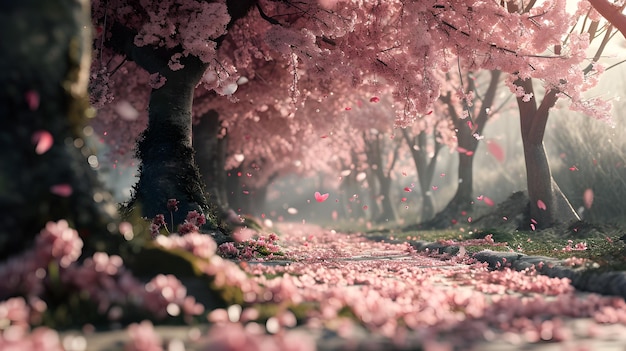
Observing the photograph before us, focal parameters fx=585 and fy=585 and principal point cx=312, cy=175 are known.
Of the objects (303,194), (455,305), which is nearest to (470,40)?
(455,305)

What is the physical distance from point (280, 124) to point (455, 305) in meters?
18.6

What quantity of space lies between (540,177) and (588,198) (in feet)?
14.9

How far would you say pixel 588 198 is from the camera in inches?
787

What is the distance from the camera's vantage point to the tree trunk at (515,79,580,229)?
54.2ft

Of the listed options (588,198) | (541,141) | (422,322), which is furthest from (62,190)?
(588,198)

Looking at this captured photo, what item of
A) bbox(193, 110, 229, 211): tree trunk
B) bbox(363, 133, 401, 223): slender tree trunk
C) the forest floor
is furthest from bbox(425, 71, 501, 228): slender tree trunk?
the forest floor

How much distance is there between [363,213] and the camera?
48.5 m

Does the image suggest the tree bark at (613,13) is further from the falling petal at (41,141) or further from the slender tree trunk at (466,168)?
the slender tree trunk at (466,168)

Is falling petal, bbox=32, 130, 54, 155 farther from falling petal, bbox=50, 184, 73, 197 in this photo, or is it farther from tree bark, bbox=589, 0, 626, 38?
tree bark, bbox=589, 0, 626, 38

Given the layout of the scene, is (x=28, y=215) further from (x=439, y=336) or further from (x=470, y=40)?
(x=470, y=40)

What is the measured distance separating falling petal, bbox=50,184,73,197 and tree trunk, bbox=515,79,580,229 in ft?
46.9

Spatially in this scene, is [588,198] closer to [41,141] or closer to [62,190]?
[62,190]

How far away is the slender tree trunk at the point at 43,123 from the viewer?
4301 millimetres

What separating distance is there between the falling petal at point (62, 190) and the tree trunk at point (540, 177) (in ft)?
Answer: 46.9
